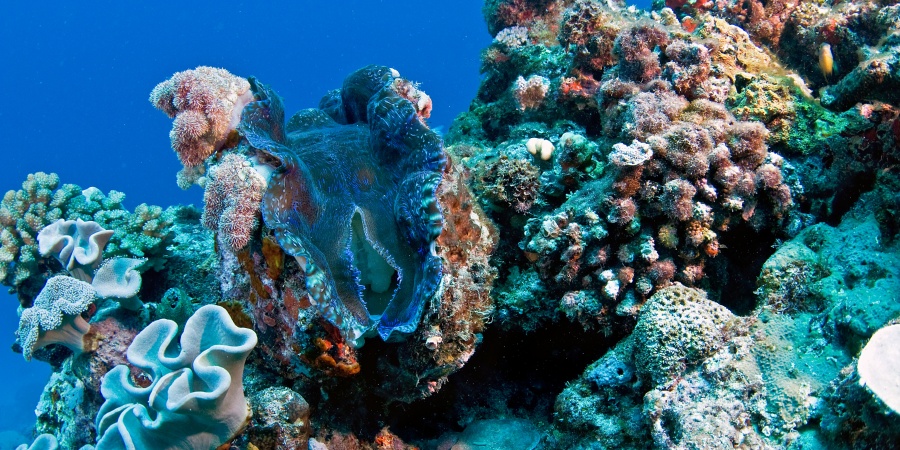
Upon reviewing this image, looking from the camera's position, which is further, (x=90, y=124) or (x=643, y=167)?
(x=90, y=124)

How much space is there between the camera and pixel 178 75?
124 inches

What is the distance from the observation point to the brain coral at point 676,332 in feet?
7.91

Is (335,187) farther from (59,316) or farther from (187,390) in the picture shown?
(59,316)

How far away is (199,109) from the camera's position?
3.04 metres

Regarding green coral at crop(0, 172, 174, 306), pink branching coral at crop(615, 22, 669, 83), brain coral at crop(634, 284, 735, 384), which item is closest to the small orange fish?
pink branching coral at crop(615, 22, 669, 83)

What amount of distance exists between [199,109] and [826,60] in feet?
17.2

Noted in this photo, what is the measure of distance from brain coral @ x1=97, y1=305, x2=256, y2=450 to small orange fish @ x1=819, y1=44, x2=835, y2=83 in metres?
5.20

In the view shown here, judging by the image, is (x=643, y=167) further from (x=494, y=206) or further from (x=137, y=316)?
(x=137, y=316)

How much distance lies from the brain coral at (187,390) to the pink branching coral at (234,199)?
0.41 metres

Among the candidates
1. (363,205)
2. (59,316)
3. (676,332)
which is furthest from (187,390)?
(676,332)

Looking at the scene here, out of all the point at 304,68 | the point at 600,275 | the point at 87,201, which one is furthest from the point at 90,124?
the point at 600,275

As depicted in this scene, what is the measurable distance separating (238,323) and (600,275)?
7.44 feet

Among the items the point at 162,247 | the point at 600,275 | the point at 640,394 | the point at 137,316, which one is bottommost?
the point at 640,394

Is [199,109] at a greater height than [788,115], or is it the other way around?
[199,109]
